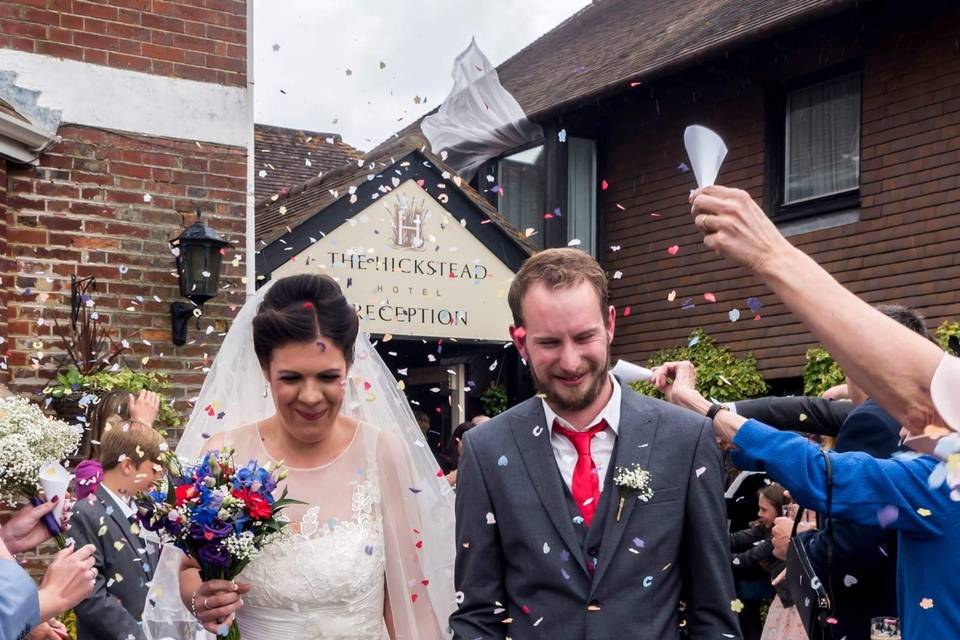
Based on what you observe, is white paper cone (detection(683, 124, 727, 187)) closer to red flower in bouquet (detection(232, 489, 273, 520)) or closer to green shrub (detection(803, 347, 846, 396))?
red flower in bouquet (detection(232, 489, 273, 520))

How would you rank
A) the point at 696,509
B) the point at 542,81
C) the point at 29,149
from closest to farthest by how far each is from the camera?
the point at 696,509 → the point at 29,149 → the point at 542,81

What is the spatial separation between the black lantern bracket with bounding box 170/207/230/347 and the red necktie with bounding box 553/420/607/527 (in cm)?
498

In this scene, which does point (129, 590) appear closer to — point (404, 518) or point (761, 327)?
point (404, 518)

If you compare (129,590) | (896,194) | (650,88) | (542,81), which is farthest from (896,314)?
(542,81)

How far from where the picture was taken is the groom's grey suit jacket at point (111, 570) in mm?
5059

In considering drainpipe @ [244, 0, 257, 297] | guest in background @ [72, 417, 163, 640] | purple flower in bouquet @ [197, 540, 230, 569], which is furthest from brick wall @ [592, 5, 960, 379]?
purple flower in bouquet @ [197, 540, 230, 569]

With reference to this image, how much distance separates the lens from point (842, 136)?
505 inches

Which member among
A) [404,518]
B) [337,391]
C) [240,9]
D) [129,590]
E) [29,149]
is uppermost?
Answer: [240,9]

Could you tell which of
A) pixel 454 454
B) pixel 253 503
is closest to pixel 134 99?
pixel 454 454

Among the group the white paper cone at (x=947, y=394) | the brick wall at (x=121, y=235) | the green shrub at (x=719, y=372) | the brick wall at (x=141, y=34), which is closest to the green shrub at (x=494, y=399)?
the green shrub at (x=719, y=372)

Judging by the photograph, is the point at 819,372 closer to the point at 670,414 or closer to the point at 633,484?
the point at 670,414

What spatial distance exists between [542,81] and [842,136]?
562 cm

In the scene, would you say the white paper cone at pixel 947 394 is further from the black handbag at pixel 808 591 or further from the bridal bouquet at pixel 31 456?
the bridal bouquet at pixel 31 456

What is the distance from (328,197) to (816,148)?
5.51 m
